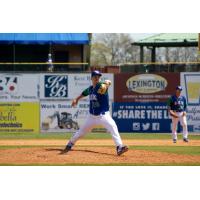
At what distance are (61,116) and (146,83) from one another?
362 cm

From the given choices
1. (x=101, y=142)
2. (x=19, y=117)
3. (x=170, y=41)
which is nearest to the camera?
(x=101, y=142)

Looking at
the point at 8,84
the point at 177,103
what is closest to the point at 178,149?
the point at 177,103

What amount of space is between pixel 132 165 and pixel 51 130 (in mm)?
10832

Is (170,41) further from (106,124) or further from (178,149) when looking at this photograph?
(106,124)

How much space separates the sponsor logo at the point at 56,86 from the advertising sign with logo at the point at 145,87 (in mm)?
2030

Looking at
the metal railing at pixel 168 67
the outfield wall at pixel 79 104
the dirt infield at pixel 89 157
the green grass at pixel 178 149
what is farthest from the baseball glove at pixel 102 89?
the metal railing at pixel 168 67

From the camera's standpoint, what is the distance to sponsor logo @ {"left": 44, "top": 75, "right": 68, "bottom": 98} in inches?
903

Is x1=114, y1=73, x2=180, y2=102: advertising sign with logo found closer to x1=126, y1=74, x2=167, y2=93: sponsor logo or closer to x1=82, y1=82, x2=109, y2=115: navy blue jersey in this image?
x1=126, y1=74, x2=167, y2=93: sponsor logo

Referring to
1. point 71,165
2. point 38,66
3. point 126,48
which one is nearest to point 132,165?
point 71,165

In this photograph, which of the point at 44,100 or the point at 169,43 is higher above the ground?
the point at 169,43

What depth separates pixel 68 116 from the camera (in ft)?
75.7

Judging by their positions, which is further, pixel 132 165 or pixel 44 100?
pixel 44 100

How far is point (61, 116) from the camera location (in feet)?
75.7
